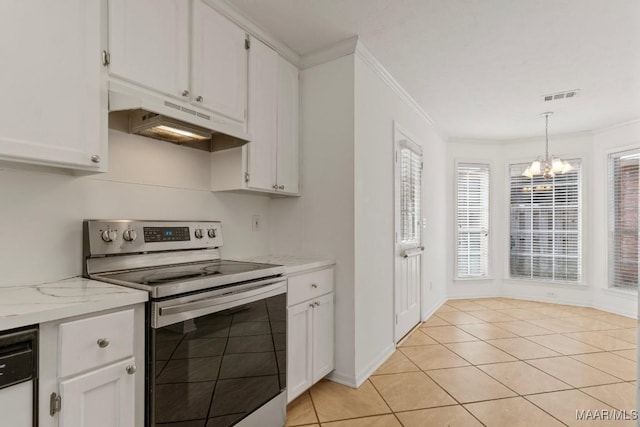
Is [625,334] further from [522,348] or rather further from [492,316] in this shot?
[522,348]

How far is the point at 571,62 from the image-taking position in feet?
9.00

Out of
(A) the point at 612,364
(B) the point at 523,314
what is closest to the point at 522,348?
(A) the point at 612,364

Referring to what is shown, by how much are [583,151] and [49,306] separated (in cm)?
616

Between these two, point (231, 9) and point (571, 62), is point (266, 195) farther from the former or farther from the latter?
point (571, 62)

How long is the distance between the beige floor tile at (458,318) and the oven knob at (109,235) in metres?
3.69

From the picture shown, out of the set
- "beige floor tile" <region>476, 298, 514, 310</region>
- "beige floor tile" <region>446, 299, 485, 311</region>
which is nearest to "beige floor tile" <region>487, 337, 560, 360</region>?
"beige floor tile" <region>446, 299, 485, 311</region>

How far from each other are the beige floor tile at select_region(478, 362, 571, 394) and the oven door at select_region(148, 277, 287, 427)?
1745 mm

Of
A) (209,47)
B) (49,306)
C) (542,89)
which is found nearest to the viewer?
(49,306)

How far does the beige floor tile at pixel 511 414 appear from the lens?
2.00 meters

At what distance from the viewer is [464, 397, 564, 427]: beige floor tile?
1996 millimetres

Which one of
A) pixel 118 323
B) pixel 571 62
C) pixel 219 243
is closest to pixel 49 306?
pixel 118 323

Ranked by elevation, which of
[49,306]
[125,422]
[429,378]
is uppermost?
[49,306]

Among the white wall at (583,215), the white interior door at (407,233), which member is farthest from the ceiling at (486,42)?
the white wall at (583,215)

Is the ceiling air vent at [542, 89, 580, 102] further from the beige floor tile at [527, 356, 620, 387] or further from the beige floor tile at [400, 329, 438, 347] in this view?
the beige floor tile at [400, 329, 438, 347]
